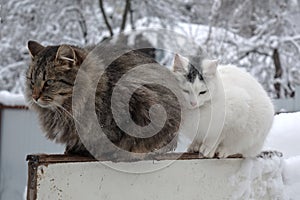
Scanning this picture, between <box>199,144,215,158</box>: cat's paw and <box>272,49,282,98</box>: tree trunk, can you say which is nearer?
<box>199,144,215,158</box>: cat's paw

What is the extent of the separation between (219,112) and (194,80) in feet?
0.57

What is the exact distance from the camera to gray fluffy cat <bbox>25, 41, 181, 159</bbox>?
1198mm

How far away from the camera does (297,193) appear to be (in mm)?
1889

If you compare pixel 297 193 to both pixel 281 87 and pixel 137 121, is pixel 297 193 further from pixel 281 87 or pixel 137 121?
pixel 281 87

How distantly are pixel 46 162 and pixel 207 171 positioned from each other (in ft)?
2.18

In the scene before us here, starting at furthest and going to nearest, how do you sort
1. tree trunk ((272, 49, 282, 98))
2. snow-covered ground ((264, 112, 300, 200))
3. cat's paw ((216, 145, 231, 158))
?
1. tree trunk ((272, 49, 282, 98))
2. snow-covered ground ((264, 112, 300, 200))
3. cat's paw ((216, 145, 231, 158))

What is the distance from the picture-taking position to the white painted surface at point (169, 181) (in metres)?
1.21

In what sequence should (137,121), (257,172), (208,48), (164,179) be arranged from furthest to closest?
(208,48) → (257,172) → (164,179) → (137,121)

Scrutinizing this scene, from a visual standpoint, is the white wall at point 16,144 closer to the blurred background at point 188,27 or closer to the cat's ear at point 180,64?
the blurred background at point 188,27

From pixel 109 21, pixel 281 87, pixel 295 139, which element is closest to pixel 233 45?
pixel 281 87

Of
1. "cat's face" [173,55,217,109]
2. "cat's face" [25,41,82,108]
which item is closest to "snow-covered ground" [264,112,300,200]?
"cat's face" [173,55,217,109]

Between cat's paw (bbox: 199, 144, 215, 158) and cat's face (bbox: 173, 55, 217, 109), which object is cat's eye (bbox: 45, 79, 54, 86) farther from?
cat's paw (bbox: 199, 144, 215, 158)

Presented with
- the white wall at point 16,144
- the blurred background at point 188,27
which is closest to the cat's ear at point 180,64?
the white wall at point 16,144

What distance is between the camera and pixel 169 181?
1493mm
